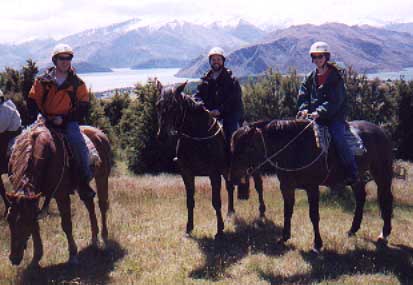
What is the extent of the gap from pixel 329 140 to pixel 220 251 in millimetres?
2919

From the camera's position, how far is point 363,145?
7820 mm

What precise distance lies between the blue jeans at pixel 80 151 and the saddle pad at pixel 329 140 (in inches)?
159

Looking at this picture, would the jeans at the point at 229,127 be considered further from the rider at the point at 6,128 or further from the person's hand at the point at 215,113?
the rider at the point at 6,128

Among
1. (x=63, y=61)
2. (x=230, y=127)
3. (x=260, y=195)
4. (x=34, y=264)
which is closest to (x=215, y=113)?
→ (x=230, y=127)

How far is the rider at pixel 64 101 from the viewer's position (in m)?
6.93

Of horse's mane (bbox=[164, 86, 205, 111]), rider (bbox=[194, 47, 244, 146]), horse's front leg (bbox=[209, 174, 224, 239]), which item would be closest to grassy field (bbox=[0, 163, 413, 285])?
horse's front leg (bbox=[209, 174, 224, 239])

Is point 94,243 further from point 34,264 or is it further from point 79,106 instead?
point 79,106

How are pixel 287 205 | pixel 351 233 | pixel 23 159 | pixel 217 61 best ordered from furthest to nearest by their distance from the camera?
1. pixel 217 61
2. pixel 351 233
3. pixel 287 205
4. pixel 23 159

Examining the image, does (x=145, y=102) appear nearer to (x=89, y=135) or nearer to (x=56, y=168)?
(x=89, y=135)

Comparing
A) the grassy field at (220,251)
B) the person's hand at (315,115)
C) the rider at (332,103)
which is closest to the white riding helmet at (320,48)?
the rider at (332,103)

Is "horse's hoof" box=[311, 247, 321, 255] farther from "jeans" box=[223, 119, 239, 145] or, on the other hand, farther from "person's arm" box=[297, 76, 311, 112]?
"jeans" box=[223, 119, 239, 145]

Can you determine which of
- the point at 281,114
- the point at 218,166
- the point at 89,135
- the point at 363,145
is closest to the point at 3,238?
the point at 89,135

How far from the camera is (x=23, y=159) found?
5.98 meters

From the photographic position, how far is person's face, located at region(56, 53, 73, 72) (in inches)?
271
